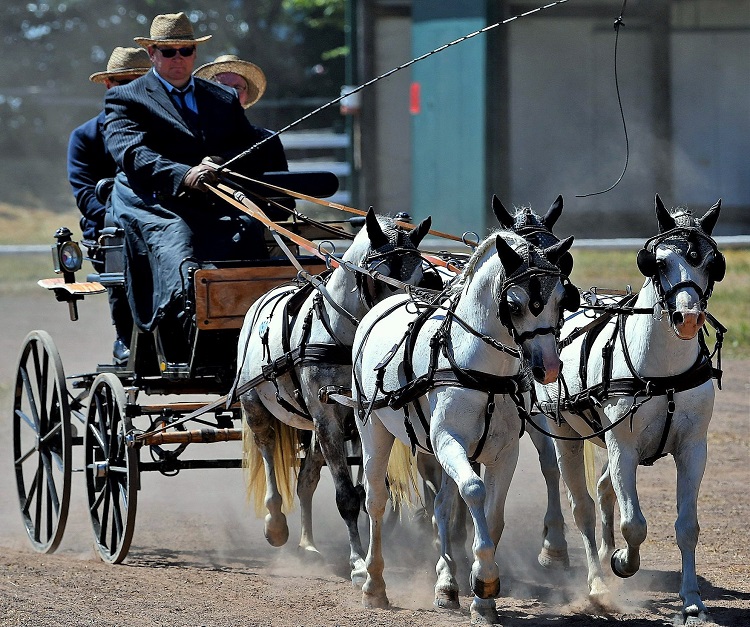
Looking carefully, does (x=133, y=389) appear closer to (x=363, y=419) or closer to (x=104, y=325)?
(x=363, y=419)

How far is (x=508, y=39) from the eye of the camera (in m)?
17.6

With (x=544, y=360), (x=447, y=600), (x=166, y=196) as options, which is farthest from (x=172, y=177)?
(x=544, y=360)

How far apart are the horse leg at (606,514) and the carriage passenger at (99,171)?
2.75m

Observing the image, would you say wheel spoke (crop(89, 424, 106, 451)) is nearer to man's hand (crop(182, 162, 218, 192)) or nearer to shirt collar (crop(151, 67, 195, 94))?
man's hand (crop(182, 162, 218, 192))

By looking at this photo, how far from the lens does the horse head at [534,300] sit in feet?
14.9

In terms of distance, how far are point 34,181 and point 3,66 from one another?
2.32 meters

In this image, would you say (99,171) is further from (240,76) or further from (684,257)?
(684,257)

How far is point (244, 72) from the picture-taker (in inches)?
337

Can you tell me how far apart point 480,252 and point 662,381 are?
0.84 metres

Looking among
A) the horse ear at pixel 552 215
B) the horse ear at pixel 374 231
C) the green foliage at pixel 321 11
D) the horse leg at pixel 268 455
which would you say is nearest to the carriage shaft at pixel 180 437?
the horse leg at pixel 268 455

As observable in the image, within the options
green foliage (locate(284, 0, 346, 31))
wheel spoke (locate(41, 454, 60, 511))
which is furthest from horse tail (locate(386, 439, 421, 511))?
green foliage (locate(284, 0, 346, 31))

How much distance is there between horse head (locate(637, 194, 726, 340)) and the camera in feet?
15.6

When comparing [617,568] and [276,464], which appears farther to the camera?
[276,464]

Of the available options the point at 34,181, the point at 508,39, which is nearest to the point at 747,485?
the point at 508,39
